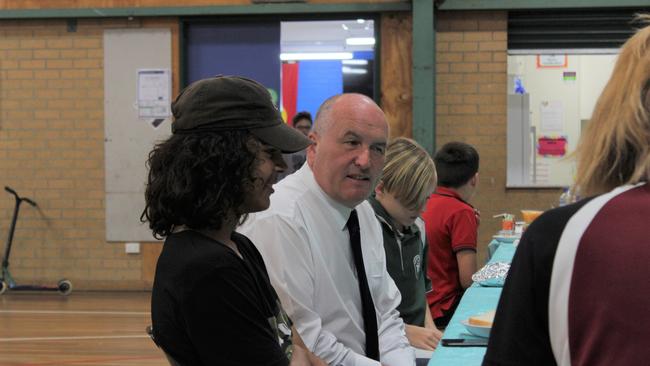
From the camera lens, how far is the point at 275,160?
1.98 metres

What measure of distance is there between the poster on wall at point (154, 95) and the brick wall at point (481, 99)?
2752 mm

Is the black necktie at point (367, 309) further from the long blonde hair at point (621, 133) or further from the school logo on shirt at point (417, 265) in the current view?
the long blonde hair at point (621, 133)

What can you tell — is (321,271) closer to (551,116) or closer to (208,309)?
(208,309)

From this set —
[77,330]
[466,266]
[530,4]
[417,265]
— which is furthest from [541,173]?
[417,265]

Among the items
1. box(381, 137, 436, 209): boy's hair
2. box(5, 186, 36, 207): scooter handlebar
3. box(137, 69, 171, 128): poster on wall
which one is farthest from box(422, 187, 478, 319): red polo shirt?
box(5, 186, 36, 207): scooter handlebar

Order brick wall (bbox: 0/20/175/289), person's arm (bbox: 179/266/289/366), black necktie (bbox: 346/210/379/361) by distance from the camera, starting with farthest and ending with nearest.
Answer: brick wall (bbox: 0/20/175/289) < black necktie (bbox: 346/210/379/361) < person's arm (bbox: 179/266/289/366)

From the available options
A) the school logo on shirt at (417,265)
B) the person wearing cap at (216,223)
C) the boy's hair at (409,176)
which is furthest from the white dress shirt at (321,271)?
the school logo on shirt at (417,265)

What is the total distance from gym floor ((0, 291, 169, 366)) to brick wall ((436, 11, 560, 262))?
136 inches

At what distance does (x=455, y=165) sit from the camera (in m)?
4.87

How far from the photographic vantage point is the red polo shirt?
4.42 metres

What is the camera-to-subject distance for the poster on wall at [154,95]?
9336 millimetres

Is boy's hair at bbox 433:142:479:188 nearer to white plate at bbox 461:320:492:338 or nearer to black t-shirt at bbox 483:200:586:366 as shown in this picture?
white plate at bbox 461:320:492:338

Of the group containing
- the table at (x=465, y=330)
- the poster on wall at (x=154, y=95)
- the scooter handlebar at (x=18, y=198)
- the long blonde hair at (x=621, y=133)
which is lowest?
the scooter handlebar at (x=18, y=198)

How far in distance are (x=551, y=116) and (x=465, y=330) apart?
6692mm
